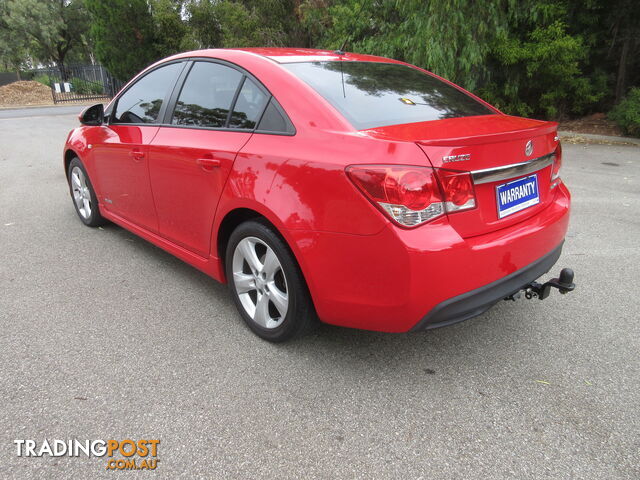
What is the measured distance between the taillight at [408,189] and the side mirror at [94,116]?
298cm

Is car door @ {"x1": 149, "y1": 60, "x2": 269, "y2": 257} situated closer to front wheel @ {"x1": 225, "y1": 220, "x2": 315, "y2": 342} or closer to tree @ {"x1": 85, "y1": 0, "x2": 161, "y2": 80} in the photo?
front wheel @ {"x1": 225, "y1": 220, "x2": 315, "y2": 342}

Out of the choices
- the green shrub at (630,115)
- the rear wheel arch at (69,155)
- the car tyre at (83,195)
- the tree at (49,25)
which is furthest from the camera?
A: the tree at (49,25)

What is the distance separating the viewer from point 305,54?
3.06m

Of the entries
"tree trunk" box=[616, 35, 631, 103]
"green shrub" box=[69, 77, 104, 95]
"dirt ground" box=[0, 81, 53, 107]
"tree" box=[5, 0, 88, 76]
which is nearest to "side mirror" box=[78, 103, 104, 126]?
"tree trunk" box=[616, 35, 631, 103]

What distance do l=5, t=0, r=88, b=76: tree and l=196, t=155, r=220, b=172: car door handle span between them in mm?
44451

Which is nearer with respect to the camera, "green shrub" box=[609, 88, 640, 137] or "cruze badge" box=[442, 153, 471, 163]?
"cruze badge" box=[442, 153, 471, 163]

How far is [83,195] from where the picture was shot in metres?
4.76

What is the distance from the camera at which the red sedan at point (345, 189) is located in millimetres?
2021

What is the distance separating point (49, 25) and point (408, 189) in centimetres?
A: 4870

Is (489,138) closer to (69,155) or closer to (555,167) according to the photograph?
(555,167)

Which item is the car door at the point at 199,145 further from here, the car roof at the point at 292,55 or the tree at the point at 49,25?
the tree at the point at 49,25

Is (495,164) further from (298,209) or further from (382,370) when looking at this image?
(382,370)

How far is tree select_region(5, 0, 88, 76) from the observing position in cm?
3969

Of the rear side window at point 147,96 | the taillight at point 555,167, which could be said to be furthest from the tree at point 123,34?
the taillight at point 555,167
